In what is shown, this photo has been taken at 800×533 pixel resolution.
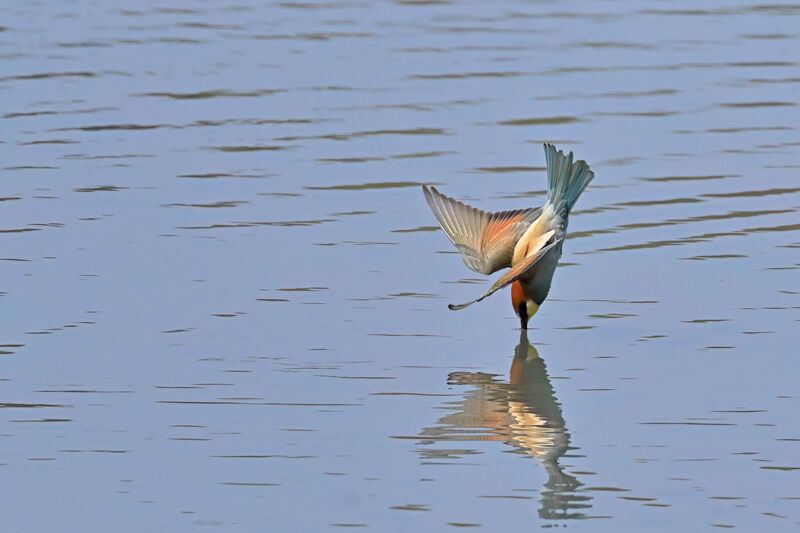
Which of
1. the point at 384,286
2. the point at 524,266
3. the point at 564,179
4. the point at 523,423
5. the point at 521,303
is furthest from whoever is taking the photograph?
the point at 384,286

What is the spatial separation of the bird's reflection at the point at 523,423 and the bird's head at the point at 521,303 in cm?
33

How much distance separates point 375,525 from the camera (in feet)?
15.7

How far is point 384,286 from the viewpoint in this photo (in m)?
7.43

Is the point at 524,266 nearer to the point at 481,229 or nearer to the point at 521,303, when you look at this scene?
the point at 521,303

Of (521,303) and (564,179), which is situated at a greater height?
(564,179)

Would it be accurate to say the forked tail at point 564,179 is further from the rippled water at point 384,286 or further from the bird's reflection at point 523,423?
the bird's reflection at point 523,423

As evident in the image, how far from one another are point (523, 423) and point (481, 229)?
5.59ft

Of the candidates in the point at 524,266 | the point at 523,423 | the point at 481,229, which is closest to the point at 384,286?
the point at 481,229

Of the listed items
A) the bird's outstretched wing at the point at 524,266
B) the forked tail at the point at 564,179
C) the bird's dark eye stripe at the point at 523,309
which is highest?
the forked tail at the point at 564,179

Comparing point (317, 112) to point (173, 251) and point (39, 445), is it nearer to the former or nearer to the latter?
point (173, 251)

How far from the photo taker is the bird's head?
684cm

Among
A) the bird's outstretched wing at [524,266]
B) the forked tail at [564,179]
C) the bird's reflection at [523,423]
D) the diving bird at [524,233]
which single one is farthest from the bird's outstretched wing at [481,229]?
the bird's reflection at [523,423]

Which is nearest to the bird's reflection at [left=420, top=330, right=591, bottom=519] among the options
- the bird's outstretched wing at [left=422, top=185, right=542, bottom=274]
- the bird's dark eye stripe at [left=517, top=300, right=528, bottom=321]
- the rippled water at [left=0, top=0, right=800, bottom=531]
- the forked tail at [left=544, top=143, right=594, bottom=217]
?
the rippled water at [left=0, top=0, right=800, bottom=531]

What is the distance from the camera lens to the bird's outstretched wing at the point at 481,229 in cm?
712
